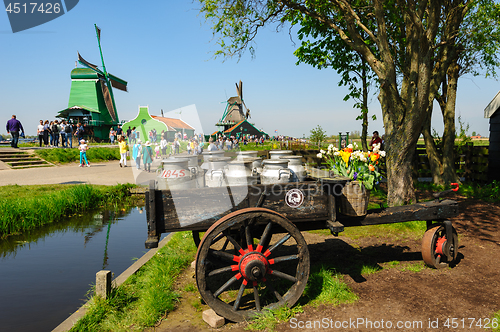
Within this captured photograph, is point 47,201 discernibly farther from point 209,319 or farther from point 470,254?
point 470,254

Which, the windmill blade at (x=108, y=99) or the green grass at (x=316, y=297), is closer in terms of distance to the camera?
the green grass at (x=316, y=297)

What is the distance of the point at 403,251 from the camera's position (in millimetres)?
4273

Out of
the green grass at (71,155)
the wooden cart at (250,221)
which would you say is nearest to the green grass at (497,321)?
the wooden cart at (250,221)

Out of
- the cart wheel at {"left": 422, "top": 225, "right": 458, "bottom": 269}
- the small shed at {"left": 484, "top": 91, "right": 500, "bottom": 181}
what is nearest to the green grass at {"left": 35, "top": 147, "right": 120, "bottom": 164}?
the cart wheel at {"left": 422, "top": 225, "right": 458, "bottom": 269}

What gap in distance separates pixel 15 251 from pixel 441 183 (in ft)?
35.0

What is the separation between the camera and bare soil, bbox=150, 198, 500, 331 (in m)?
2.62

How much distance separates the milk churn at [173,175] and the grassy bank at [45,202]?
5146mm

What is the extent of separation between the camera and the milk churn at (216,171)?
294 centimetres

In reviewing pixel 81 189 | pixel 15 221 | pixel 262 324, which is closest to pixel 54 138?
pixel 81 189

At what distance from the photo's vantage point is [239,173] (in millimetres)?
2896

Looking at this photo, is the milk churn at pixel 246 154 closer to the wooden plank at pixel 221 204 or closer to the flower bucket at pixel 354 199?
the wooden plank at pixel 221 204

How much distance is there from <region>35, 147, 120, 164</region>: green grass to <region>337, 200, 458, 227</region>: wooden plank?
17539 millimetres

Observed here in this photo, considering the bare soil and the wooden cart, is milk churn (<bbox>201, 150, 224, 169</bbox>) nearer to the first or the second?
the wooden cart

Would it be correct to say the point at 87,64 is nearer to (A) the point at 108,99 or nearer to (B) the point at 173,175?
(A) the point at 108,99
